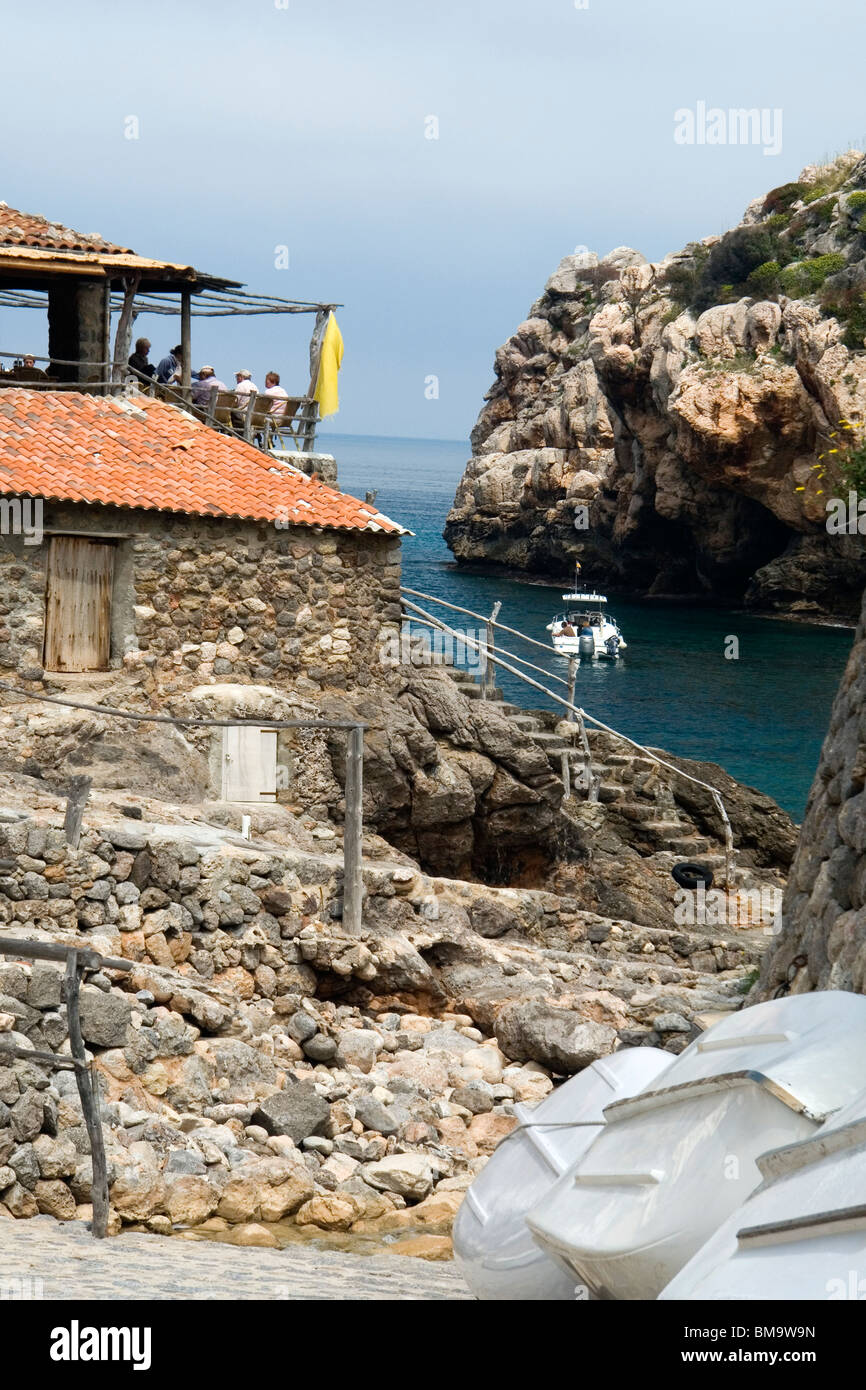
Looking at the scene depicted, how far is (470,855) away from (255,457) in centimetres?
754

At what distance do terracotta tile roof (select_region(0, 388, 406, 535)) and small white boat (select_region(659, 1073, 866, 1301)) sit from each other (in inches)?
664

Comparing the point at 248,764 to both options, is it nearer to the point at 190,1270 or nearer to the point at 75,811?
the point at 75,811

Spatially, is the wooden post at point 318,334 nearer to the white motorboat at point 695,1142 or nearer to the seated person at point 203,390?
the seated person at point 203,390

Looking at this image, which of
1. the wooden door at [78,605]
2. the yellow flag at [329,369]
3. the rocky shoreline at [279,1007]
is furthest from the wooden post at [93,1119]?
the yellow flag at [329,369]

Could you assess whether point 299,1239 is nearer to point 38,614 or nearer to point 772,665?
point 38,614

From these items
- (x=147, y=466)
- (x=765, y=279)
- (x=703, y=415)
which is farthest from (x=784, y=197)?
(x=147, y=466)

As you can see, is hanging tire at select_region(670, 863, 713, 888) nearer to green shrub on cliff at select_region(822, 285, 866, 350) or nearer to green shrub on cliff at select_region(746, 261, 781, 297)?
green shrub on cliff at select_region(822, 285, 866, 350)

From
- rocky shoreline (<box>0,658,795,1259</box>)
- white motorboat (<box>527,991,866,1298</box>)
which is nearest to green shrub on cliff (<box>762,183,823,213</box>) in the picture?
rocky shoreline (<box>0,658,795,1259</box>)

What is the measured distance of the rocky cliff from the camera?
206ft

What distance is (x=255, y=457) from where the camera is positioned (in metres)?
23.2

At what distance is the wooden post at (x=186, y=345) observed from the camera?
2364cm

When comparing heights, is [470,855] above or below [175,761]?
below
